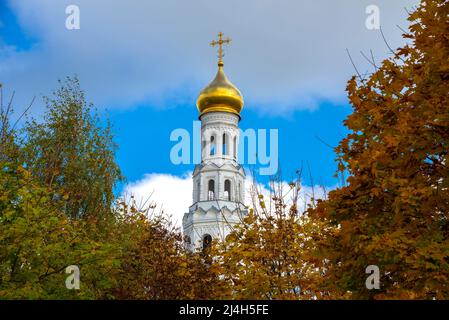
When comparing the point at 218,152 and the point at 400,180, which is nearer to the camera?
the point at 400,180

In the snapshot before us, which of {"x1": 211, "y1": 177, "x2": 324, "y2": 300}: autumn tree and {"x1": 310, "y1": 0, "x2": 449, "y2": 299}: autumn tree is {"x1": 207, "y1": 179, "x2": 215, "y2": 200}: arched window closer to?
{"x1": 211, "y1": 177, "x2": 324, "y2": 300}: autumn tree

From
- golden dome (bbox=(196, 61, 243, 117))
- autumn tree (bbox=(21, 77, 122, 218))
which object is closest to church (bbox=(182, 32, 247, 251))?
golden dome (bbox=(196, 61, 243, 117))

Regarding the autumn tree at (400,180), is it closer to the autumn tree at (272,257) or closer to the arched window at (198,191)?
the autumn tree at (272,257)

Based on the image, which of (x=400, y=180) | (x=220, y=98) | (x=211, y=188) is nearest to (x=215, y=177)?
(x=211, y=188)

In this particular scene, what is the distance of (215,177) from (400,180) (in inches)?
1300

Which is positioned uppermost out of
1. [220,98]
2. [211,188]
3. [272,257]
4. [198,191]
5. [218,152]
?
[220,98]

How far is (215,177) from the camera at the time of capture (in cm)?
4194

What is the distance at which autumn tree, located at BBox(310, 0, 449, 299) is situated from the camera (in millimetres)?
8914

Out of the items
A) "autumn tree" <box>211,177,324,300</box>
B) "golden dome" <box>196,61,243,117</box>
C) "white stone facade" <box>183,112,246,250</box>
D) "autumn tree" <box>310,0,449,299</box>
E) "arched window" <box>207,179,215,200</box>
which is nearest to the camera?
"autumn tree" <box>310,0,449,299</box>

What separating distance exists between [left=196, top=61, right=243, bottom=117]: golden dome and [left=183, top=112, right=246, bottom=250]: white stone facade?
41cm

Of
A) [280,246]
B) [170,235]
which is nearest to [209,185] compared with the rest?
[170,235]

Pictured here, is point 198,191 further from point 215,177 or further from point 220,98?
point 220,98
